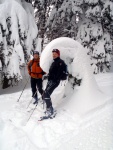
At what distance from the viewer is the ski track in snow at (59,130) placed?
14.8 ft

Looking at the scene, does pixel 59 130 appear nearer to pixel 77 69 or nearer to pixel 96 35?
pixel 77 69

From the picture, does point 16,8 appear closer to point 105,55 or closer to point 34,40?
point 34,40

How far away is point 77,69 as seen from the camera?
270 inches

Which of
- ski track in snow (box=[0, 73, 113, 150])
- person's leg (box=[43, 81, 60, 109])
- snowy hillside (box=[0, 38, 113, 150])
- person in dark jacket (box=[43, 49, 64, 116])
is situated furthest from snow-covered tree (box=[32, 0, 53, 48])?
ski track in snow (box=[0, 73, 113, 150])

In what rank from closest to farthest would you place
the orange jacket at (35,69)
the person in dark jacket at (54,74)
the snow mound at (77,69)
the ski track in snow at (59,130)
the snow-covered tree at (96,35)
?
the ski track in snow at (59,130) < the person in dark jacket at (54,74) < the snow mound at (77,69) < the orange jacket at (35,69) < the snow-covered tree at (96,35)

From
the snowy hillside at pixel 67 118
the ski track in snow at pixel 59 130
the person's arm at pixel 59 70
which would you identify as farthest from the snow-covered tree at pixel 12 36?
the person's arm at pixel 59 70

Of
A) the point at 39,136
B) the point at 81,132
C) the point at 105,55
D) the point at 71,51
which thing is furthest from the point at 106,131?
the point at 105,55

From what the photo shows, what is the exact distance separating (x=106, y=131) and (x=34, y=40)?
283 inches

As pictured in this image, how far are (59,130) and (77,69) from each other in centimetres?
235

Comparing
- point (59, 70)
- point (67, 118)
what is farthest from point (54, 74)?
point (67, 118)

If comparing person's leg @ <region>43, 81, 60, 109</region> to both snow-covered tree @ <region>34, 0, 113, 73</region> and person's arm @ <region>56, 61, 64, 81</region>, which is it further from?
snow-covered tree @ <region>34, 0, 113, 73</region>

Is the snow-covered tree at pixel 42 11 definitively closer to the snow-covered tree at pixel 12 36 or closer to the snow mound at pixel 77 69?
the snow-covered tree at pixel 12 36

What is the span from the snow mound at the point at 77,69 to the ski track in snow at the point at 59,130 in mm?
342

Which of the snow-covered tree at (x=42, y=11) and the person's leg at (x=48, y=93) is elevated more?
the snow-covered tree at (x=42, y=11)
